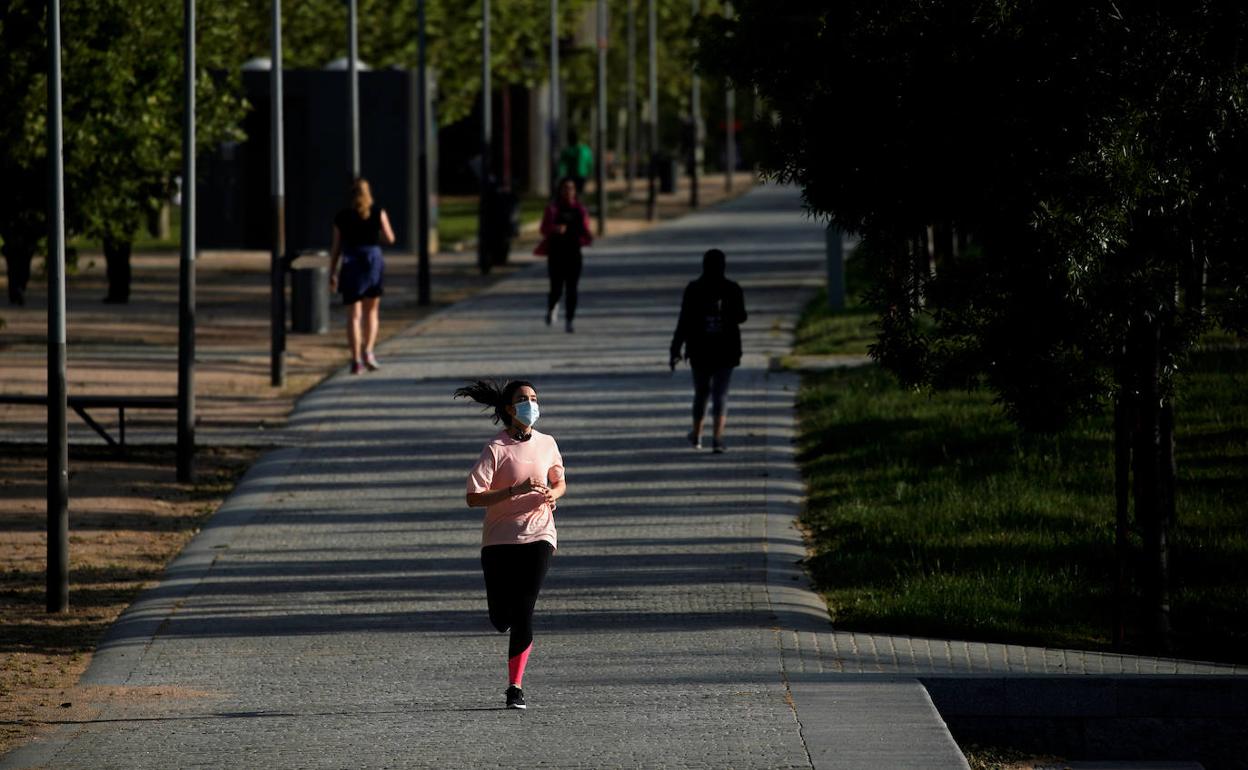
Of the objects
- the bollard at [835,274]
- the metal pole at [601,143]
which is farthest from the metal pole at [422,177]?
the metal pole at [601,143]

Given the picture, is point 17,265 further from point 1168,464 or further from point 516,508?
point 516,508

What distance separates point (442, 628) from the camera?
36.5ft

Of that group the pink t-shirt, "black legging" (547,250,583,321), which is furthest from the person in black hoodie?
"black legging" (547,250,583,321)

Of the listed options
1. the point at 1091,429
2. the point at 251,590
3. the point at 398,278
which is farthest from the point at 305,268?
the point at 251,590

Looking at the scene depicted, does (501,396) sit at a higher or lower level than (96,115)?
lower

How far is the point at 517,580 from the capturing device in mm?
9344

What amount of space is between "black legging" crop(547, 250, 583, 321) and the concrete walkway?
14.6 ft

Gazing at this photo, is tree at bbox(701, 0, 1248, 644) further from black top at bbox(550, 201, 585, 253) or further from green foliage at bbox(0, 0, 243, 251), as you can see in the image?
black top at bbox(550, 201, 585, 253)

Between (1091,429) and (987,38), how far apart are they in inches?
246

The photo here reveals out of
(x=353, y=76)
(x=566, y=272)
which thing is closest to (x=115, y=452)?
(x=566, y=272)

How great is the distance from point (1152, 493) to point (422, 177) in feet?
65.8

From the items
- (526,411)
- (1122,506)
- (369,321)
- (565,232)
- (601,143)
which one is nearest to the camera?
(526,411)

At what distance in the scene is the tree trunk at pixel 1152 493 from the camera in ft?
36.3

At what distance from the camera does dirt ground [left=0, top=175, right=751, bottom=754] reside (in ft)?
36.2
